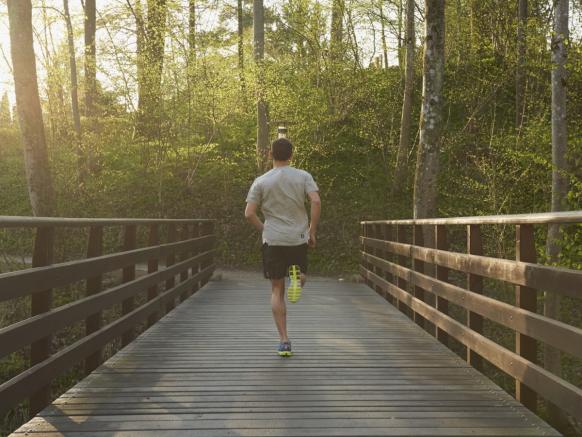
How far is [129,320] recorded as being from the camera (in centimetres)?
648

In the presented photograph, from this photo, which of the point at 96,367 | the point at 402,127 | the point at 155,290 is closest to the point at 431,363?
the point at 96,367

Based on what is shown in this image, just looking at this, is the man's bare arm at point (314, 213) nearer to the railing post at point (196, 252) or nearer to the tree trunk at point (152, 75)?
the railing post at point (196, 252)

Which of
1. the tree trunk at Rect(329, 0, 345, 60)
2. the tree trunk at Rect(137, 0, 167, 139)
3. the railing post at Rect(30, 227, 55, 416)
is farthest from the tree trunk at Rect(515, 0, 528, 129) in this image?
the railing post at Rect(30, 227, 55, 416)

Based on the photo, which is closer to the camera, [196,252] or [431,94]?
[196,252]

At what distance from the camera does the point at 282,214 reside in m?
5.93

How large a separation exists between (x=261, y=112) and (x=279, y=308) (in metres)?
15.2

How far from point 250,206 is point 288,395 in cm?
198

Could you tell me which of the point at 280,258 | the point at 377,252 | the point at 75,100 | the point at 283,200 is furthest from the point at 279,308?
the point at 75,100

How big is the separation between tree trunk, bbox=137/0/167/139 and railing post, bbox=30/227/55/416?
14972 millimetres

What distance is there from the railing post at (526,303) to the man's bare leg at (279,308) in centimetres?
233

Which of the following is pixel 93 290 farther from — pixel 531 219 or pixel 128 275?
pixel 531 219

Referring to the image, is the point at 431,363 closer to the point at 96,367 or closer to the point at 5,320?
the point at 96,367

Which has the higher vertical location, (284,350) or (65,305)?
(65,305)

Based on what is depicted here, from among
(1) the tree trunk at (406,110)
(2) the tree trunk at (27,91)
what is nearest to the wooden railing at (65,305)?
(2) the tree trunk at (27,91)
